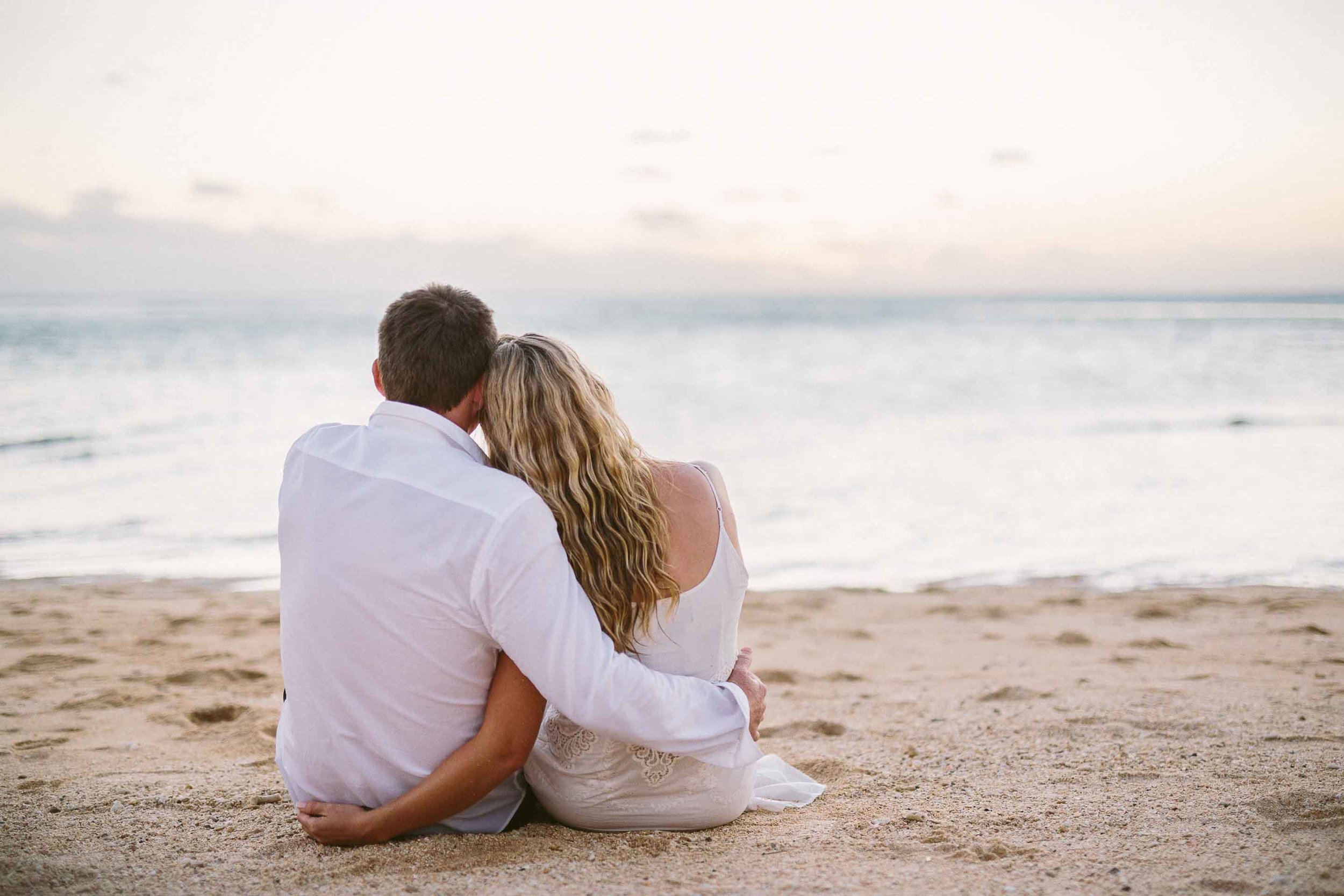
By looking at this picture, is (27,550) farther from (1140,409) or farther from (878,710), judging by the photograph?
(1140,409)

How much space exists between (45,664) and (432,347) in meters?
3.99

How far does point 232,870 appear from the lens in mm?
2609

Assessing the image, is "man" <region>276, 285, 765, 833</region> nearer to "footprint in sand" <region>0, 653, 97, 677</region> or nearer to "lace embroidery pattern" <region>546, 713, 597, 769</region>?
"lace embroidery pattern" <region>546, 713, 597, 769</region>

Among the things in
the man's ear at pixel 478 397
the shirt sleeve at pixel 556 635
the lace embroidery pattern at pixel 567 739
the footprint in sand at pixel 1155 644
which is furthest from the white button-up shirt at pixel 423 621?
the footprint in sand at pixel 1155 644

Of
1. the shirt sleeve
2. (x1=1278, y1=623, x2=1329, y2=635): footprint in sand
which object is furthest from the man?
(x1=1278, y1=623, x2=1329, y2=635): footprint in sand

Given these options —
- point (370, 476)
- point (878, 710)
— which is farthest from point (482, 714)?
point (878, 710)

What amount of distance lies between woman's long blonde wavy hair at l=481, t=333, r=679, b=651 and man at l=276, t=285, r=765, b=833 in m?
0.13

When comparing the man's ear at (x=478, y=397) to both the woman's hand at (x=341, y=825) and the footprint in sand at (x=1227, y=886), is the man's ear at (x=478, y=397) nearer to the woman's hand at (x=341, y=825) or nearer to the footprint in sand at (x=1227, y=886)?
the woman's hand at (x=341, y=825)

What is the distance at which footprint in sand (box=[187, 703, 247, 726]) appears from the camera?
14.7 feet

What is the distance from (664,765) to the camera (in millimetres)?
2795

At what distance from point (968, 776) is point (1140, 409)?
1690 centimetres

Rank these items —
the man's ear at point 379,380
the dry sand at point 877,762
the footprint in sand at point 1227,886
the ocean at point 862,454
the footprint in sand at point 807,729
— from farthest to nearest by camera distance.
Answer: the ocean at point 862,454 < the footprint in sand at point 807,729 < the man's ear at point 379,380 < the dry sand at point 877,762 < the footprint in sand at point 1227,886

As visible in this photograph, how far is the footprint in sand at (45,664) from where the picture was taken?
504 centimetres

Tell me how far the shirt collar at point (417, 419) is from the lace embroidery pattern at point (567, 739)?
2.73 feet
